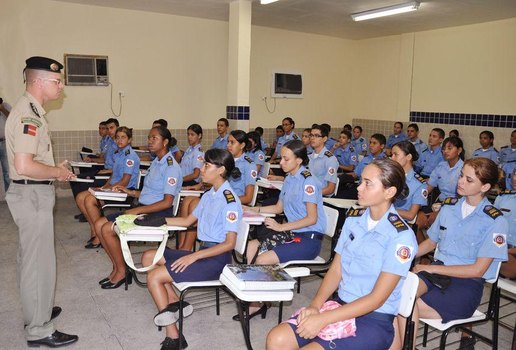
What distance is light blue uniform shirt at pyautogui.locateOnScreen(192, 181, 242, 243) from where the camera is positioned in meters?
2.63

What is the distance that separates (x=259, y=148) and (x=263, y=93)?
2.99 metres

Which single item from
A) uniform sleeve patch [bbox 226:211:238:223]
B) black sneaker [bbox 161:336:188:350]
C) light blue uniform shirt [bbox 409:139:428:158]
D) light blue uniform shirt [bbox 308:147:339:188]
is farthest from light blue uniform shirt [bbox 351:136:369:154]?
black sneaker [bbox 161:336:188:350]

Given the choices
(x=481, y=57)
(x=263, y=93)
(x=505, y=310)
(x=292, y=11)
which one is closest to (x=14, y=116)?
(x=505, y=310)

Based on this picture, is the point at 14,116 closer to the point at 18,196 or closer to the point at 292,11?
the point at 18,196

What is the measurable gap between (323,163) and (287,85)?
4.33 metres

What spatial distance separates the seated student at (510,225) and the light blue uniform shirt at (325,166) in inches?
68.7

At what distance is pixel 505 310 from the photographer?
10.7ft

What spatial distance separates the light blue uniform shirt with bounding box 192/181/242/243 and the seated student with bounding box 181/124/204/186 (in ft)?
7.95

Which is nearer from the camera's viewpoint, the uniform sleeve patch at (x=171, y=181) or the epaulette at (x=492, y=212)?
the epaulette at (x=492, y=212)

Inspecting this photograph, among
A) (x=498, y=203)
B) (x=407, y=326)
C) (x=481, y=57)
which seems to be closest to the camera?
(x=407, y=326)

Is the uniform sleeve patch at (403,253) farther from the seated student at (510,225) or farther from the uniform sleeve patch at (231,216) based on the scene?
the seated student at (510,225)

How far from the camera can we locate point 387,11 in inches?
262

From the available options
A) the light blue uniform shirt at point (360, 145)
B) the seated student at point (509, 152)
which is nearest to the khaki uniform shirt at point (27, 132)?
the seated student at point (509, 152)

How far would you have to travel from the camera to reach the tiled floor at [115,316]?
8.94ft
